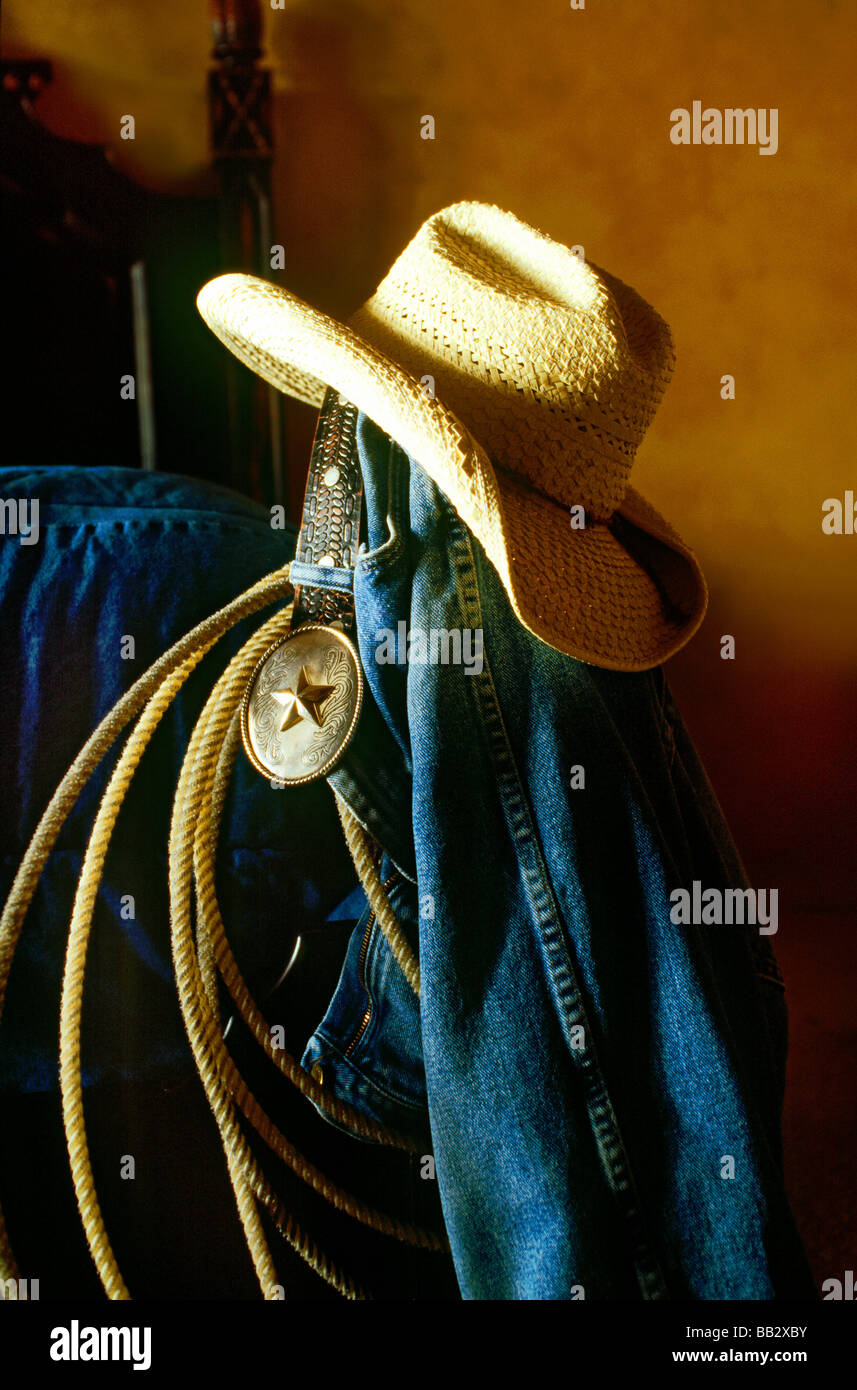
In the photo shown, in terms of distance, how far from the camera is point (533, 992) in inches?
18.4

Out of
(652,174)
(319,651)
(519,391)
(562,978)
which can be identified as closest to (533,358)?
(519,391)

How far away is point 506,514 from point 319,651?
13 cm

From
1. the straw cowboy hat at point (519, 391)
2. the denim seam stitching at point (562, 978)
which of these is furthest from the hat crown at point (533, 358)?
the denim seam stitching at point (562, 978)

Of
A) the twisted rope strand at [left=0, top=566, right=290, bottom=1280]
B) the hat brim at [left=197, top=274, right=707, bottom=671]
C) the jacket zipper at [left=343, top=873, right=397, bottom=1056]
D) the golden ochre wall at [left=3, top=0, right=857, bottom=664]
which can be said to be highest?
the golden ochre wall at [left=3, top=0, right=857, bottom=664]

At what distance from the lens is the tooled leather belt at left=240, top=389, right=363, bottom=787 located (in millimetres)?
521

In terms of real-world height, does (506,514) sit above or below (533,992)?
above

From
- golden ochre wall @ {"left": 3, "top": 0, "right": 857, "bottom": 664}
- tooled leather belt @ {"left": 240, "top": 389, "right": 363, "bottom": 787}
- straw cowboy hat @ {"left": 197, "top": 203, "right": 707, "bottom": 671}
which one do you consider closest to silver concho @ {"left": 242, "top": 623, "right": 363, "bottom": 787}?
tooled leather belt @ {"left": 240, "top": 389, "right": 363, "bottom": 787}

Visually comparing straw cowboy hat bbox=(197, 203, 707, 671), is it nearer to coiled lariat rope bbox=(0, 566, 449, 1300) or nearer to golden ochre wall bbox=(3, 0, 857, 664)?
coiled lariat rope bbox=(0, 566, 449, 1300)

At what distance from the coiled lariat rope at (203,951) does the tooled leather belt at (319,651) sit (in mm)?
33

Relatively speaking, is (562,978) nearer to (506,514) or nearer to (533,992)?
(533,992)

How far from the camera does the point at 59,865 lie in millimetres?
598

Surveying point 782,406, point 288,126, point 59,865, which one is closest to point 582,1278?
point 59,865

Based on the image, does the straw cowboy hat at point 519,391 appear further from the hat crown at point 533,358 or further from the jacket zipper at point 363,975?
the jacket zipper at point 363,975

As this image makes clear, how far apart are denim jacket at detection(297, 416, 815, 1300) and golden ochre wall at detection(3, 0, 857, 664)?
4.43 ft
